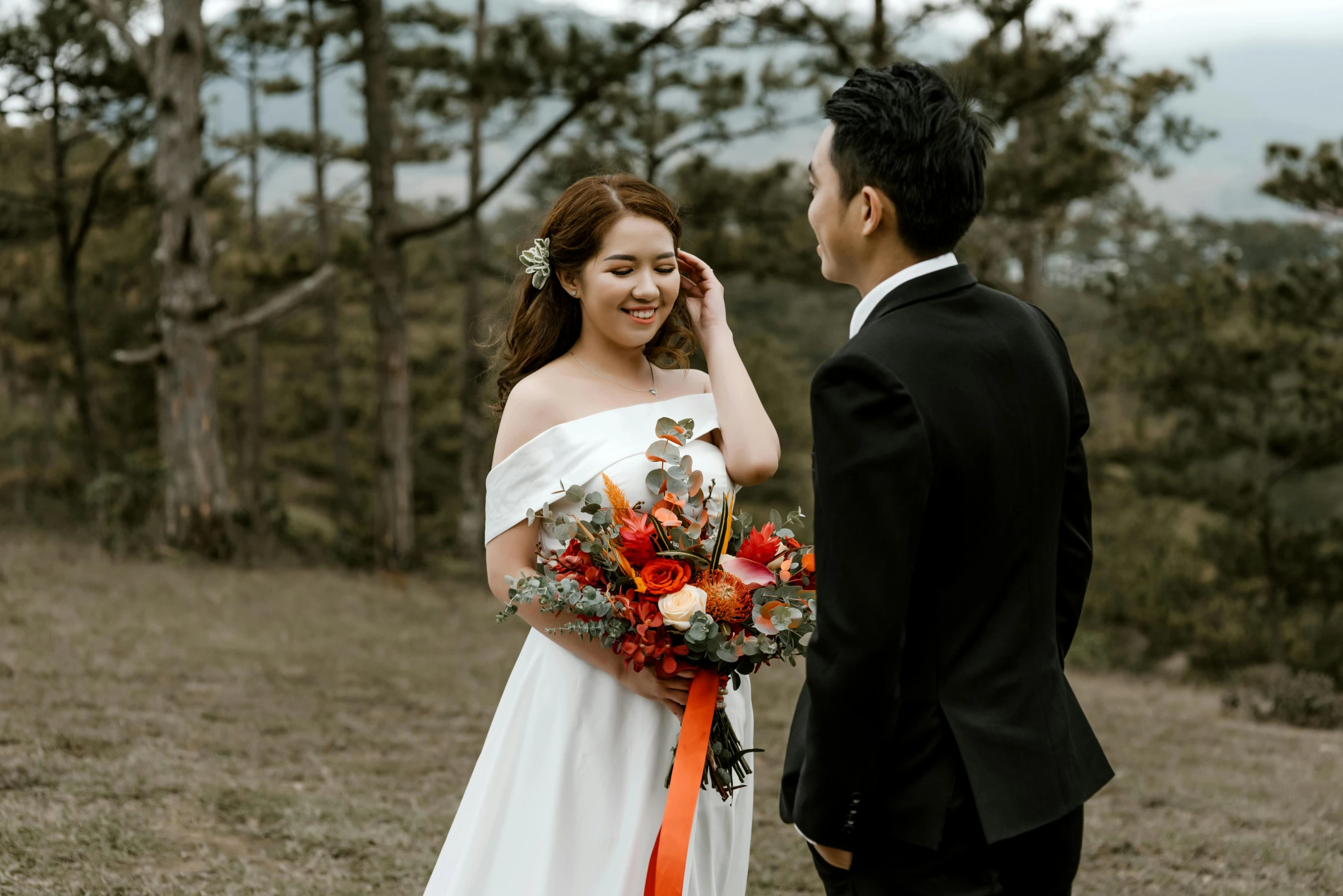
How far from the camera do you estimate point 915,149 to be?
5.88ft

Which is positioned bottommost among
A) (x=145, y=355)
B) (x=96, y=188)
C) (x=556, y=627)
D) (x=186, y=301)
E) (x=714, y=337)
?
(x=556, y=627)

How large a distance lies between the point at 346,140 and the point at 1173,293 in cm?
1605

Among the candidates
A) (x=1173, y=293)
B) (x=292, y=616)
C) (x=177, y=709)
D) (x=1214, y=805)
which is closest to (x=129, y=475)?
(x=292, y=616)

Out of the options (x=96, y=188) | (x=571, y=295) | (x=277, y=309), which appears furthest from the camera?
(x=96, y=188)

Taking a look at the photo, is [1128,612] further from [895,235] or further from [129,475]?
[895,235]

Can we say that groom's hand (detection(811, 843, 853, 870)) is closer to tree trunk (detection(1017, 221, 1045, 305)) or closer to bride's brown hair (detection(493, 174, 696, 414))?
bride's brown hair (detection(493, 174, 696, 414))

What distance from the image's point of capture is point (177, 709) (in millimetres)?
6402

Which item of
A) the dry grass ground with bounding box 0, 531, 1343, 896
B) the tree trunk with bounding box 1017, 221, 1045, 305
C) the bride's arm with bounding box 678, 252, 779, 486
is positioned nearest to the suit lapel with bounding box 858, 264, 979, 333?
the bride's arm with bounding box 678, 252, 779, 486

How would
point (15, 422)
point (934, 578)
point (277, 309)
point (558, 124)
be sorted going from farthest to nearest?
point (15, 422), point (558, 124), point (277, 309), point (934, 578)

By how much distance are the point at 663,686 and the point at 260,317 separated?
11.3 m

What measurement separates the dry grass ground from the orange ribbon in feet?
1.14

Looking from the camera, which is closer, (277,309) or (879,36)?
(277,309)

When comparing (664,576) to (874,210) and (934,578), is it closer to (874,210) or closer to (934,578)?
(934,578)

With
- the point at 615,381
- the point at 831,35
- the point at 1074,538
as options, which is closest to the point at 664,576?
the point at 615,381
